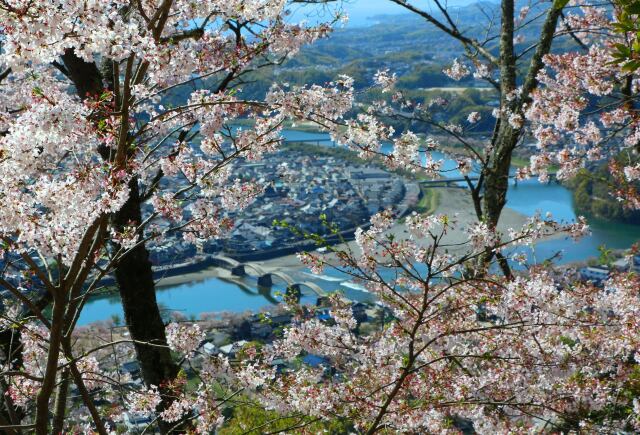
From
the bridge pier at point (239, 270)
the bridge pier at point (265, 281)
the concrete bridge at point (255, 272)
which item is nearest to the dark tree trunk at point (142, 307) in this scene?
the concrete bridge at point (255, 272)

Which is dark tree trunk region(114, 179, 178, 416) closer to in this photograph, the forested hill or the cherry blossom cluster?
the cherry blossom cluster

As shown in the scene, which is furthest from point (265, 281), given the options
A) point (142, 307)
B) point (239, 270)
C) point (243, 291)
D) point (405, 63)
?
point (405, 63)

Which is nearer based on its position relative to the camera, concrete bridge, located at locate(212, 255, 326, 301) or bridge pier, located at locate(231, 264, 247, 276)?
concrete bridge, located at locate(212, 255, 326, 301)

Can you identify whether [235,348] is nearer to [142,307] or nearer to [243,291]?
[142,307]

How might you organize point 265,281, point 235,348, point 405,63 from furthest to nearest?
point 405,63
point 265,281
point 235,348

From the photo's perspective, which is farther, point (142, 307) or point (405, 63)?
point (405, 63)

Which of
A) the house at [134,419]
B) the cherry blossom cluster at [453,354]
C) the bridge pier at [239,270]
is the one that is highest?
the cherry blossom cluster at [453,354]

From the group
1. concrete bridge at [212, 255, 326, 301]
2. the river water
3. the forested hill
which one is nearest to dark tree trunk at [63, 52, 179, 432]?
the river water

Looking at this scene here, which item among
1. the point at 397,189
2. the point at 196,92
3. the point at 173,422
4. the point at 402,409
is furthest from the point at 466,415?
the point at 397,189

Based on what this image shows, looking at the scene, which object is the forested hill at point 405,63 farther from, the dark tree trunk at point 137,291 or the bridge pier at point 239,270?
the dark tree trunk at point 137,291

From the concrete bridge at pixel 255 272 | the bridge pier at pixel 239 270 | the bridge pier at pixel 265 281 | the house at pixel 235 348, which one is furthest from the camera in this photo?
the bridge pier at pixel 239 270

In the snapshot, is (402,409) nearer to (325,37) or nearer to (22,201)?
(22,201)

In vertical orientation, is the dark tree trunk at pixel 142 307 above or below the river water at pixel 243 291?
above
